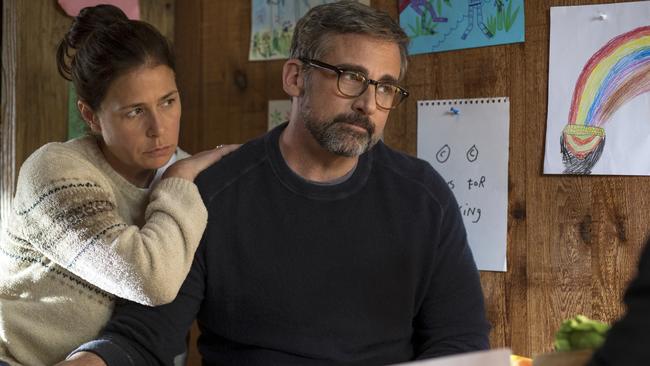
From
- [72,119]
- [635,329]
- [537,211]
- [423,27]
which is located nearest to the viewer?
[635,329]

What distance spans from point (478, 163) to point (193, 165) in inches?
23.5

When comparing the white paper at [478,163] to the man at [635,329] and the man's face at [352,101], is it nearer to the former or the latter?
the man's face at [352,101]

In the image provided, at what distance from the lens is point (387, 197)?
1.50m

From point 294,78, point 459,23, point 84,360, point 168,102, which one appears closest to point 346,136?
point 294,78

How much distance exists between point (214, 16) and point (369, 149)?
784mm

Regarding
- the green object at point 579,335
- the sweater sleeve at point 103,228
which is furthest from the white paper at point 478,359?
the sweater sleeve at point 103,228

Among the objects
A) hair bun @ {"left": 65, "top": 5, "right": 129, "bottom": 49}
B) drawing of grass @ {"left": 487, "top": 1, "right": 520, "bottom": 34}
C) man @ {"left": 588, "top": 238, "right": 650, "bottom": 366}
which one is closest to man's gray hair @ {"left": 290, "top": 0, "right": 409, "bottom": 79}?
drawing of grass @ {"left": 487, "top": 1, "right": 520, "bottom": 34}

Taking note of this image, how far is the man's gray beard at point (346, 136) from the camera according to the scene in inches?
56.6

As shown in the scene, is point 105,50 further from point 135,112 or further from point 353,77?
point 353,77

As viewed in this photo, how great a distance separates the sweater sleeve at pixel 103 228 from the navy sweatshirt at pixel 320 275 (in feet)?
0.39

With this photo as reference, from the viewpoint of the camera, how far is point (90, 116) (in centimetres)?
143

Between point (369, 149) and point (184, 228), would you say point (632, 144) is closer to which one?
point (369, 149)

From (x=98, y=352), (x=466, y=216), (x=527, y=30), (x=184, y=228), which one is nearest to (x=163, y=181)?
(x=184, y=228)

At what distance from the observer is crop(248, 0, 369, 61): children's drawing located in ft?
6.37
